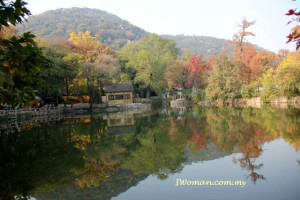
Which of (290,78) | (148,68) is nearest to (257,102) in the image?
(290,78)

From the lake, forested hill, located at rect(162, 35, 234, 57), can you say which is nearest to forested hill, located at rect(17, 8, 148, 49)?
forested hill, located at rect(162, 35, 234, 57)

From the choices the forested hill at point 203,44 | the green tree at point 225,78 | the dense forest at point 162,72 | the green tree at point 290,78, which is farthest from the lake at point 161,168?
the forested hill at point 203,44

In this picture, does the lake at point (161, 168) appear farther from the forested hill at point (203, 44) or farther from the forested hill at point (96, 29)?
the forested hill at point (203, 44)

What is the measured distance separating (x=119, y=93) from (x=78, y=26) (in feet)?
308

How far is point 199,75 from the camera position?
149 ft

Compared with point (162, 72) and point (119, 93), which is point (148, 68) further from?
point (119, 93)

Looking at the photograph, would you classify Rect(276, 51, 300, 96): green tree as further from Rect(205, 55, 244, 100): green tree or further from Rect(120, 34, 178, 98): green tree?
Rect(120, 34, 178, 98): green tree

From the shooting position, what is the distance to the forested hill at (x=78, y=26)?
107188 millimetres

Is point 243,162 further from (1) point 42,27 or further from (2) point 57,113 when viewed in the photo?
(1) point 42,27

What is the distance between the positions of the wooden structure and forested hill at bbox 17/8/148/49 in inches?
2732

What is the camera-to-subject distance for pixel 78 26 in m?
120

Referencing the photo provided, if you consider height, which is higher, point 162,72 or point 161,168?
point 162,72

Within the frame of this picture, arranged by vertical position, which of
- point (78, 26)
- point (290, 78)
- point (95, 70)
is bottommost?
point (290, 78)

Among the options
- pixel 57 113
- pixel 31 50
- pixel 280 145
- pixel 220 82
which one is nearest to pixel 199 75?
pixel 220 82
